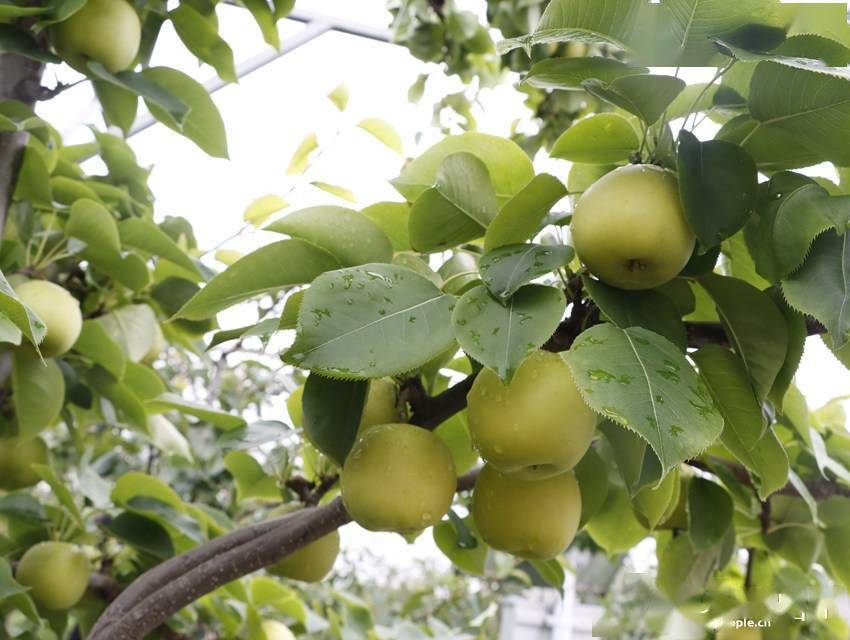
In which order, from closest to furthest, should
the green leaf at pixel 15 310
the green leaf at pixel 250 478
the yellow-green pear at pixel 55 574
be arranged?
the green leaf at pixel 15 310 → the green leaf at pixel 250 478 → the yellow-green pear at pixel 55 574

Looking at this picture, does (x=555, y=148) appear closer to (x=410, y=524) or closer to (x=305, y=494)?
(x=410, y=524)

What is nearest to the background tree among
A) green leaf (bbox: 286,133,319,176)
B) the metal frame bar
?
green leaf (bbox: 286,133,319,176)

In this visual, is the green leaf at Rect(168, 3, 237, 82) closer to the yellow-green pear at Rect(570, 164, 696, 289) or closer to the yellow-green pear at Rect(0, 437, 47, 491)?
the yellow-green pear at Rect(0, 437, 47, 491)

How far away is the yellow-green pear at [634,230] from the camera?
54cm

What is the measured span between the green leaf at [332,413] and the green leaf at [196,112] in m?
0.59

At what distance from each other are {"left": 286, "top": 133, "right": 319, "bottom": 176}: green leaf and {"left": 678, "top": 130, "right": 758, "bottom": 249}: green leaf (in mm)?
1057

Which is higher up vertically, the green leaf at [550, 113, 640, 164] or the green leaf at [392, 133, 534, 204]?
the green leaf at [550, 113, 640, 164]

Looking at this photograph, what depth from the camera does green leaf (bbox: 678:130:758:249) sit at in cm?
54

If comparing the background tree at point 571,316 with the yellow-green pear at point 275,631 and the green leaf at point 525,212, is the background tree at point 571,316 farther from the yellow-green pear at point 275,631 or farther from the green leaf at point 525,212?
the yellow-green pear at point 275,631

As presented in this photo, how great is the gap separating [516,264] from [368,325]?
3.9 inches

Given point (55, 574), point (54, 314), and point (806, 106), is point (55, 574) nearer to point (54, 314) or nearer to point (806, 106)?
point (54, 314)

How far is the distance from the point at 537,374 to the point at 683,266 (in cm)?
12

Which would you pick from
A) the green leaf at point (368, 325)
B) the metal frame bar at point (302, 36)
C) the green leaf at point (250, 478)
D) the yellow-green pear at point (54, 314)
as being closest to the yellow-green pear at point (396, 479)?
the green leaf at point (368, 325)

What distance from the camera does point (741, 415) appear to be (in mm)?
604
